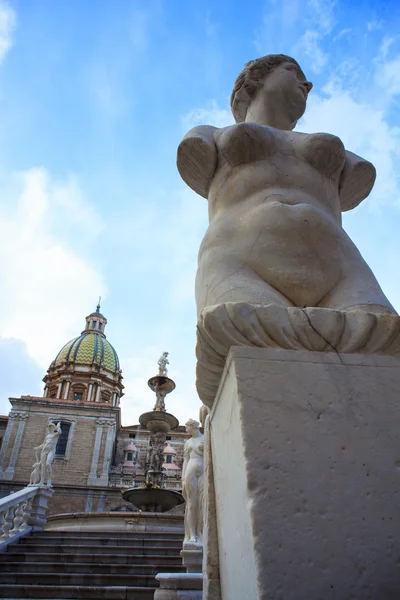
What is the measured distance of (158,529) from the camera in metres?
9.33

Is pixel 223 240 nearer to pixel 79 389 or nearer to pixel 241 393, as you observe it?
pixel 241 393

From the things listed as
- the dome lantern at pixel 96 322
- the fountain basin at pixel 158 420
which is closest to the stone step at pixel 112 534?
the fountain basin at pixel 158 420

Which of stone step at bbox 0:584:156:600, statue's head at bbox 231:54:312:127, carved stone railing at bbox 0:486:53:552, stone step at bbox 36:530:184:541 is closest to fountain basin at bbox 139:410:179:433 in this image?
carved stone railing at bbox 0:486:53:552

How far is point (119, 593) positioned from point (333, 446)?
5499mm

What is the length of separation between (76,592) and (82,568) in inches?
45.0

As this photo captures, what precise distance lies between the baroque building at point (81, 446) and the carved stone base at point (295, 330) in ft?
104

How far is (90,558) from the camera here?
6.82m

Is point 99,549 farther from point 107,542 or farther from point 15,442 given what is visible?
point 15,442

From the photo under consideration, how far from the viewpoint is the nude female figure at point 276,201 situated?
1.66m

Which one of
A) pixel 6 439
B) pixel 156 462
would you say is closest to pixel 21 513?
pixel 156 462

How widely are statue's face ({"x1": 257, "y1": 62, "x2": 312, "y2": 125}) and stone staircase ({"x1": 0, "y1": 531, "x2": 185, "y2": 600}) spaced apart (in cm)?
581

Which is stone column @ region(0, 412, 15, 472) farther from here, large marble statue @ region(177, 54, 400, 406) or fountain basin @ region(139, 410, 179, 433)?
large marble statue @ region(177, 54, 400, 406)

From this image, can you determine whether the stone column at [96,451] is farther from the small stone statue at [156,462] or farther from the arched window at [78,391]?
the small stone statue at [156,462]


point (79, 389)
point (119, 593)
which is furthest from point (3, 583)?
point (79, 389)
